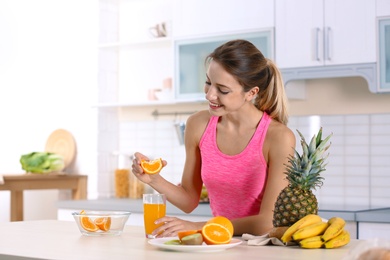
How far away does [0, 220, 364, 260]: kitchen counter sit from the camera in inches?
80.0

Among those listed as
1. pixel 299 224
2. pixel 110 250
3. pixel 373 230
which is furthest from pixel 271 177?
pixel 373 230

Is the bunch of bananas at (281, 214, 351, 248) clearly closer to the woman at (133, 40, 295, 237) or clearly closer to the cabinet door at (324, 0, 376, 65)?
the woman at (133, 40, 295, 237)

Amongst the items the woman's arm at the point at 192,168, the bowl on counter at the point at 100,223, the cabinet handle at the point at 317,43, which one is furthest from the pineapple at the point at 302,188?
the cabinet handle at the point at 317,43

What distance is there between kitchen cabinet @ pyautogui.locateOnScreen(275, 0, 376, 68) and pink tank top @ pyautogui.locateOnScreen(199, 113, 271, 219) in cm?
137

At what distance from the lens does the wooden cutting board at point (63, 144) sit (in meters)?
5.38

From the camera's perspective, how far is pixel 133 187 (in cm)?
512

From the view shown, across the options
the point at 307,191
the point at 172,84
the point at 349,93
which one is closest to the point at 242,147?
the point at 307,191

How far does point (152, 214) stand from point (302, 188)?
504 millimetres

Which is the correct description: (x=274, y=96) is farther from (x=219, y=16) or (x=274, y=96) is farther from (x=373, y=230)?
(x=219, y=16)

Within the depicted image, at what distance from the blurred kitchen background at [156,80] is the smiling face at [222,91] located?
1468mm

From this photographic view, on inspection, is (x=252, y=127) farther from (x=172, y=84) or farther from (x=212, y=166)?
(x=172, y=84)

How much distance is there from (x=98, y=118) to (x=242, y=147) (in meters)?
2.47

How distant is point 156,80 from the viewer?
530 cm

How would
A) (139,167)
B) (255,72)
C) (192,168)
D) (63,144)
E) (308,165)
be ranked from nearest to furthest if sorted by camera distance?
(308,165) < (139,167) < (255,72) < (192,168) < (63,144)
